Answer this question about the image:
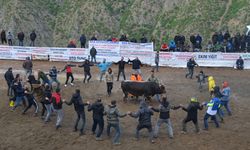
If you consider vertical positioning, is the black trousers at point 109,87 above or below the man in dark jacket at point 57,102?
above

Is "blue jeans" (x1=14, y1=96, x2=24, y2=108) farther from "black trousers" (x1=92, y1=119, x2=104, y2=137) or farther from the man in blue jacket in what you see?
the man in blue jacket

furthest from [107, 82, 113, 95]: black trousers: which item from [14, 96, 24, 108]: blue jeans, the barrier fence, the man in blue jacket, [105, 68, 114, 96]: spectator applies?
the barrier fence

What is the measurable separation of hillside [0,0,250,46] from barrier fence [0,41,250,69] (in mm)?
13580

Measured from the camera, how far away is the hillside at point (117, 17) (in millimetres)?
54531

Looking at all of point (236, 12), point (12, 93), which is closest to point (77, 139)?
point (12, 93)

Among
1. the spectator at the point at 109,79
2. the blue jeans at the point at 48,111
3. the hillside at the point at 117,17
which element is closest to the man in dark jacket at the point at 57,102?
the blue jeans at the point at 48,111

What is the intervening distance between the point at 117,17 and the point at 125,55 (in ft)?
71.7

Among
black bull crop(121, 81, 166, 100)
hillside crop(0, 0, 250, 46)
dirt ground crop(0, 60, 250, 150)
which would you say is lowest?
dirt ground crop(0, 60, 250, 150)

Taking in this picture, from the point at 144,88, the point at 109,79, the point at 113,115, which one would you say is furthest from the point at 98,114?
the point at 109,79

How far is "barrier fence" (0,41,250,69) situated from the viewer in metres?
39.5

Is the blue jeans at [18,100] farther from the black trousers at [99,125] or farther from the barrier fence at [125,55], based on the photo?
the barrier fence at [125,55]

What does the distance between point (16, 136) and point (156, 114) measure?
7.67 meters

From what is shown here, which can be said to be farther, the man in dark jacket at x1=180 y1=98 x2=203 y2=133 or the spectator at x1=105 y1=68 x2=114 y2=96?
the spectator at x1=105 y1=68 x2=114 y2=96

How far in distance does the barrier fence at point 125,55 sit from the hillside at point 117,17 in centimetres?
1358
